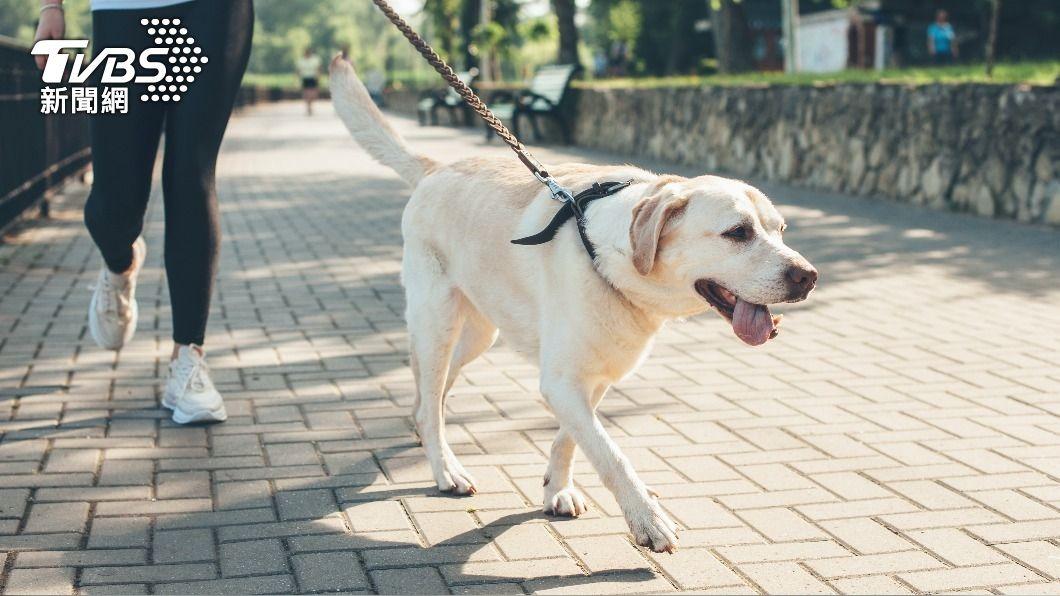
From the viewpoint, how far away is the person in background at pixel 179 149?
14.1ft

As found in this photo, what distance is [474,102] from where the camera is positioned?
4062 millimetres

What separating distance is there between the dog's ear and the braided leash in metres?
0.40

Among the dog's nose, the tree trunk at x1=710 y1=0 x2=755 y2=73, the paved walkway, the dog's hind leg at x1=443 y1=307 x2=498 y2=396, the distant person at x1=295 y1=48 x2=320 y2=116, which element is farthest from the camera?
the distant person at x1=295 y1=48 x2=320 y2=116

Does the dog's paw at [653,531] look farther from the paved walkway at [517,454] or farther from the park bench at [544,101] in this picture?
the park bench at [544,101]

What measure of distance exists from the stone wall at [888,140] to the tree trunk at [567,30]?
9.69m

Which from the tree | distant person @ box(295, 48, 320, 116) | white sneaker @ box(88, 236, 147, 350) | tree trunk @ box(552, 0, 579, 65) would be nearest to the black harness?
white sneaker @ box(88, 236, 147, 350)

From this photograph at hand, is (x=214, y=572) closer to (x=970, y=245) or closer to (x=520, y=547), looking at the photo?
(x=520, y=547)

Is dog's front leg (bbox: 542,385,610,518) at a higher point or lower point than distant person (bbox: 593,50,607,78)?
lower

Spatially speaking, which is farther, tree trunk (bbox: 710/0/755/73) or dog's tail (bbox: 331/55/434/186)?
tree trunk (bbox: 710/0/755/73)

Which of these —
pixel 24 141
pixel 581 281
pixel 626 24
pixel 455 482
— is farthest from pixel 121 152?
pixel 626 24

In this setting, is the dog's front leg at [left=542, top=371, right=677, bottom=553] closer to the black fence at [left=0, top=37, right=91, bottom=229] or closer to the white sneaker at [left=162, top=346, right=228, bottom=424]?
the white sneaker at [left=162, top=346, right=228, bottom=424]

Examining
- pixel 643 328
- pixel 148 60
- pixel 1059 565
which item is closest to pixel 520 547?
pixel 643 328

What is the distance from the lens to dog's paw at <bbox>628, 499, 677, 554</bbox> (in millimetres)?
3041

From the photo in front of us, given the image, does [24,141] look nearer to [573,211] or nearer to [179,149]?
[179,149]
